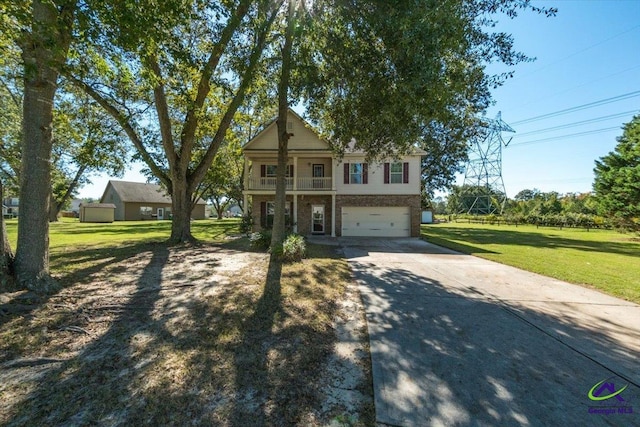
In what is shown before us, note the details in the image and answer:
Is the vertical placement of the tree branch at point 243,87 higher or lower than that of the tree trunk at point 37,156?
higher

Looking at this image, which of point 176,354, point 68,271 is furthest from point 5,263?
point 176,354

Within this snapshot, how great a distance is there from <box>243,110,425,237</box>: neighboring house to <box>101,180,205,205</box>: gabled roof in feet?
79.4

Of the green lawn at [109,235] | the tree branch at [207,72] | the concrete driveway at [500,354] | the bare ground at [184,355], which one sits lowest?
the concrete driveway at [500,354]

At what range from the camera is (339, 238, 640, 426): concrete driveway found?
2455mm

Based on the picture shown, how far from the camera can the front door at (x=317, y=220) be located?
1778 cm

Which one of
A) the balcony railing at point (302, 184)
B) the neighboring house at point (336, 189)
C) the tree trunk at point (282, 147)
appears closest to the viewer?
the tree trunk at point (282, 147)

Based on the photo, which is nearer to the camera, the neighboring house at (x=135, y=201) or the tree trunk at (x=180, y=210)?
the tree trunk at (x=180, y=210)

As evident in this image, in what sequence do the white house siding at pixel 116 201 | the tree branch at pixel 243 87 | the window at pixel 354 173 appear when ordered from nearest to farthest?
the tree branch at pixel 243 87, the window at pixel 354 173, the white house siding at pixel 116 201

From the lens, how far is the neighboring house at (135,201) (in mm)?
36969

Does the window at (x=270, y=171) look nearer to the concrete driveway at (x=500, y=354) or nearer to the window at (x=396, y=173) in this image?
the window at (x=396, y=173)

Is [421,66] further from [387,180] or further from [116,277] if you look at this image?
[387,180]

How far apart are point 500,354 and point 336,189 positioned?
14.1m

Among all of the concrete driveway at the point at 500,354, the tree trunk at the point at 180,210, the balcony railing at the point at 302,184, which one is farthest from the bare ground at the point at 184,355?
the balcony railing at the point at 302,184

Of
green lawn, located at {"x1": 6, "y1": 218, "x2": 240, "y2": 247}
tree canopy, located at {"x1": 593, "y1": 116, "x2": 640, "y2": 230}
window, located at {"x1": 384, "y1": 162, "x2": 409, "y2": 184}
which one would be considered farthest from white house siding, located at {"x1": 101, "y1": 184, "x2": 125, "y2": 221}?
tree canopy, located at {"x1": 593, "y1": 116, "x2": 640, "y2": 230}
